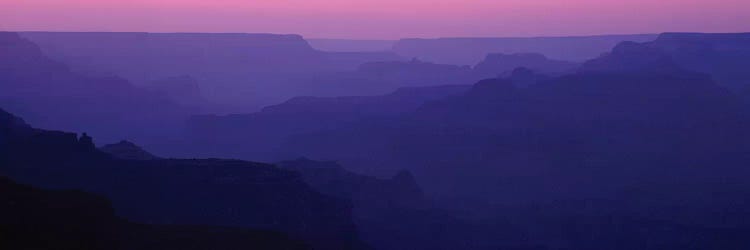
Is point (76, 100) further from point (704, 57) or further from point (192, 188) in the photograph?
point (704, 57)

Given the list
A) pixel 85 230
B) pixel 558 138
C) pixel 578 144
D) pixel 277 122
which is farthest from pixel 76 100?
pixel 85 230

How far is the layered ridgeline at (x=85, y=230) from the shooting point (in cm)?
3012

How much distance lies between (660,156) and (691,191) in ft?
63.5

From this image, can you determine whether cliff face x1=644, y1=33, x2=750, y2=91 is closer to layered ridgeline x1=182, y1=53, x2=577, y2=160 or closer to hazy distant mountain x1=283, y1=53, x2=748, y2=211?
hazy distant mountain x1=283, y1=53, x2=748, y2=211

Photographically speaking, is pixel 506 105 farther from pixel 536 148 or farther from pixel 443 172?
pixel 443 172

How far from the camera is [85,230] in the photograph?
32.8 metres

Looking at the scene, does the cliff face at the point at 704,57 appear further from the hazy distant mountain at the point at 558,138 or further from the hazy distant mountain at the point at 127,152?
the hazy distant mountain at the point at 127,152

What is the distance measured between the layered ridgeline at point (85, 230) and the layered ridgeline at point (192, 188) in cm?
1437

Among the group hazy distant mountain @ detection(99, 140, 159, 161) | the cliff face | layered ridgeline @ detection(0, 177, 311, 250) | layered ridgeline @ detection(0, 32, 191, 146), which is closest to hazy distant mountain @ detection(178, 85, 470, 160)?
layered ridgeline @ detection(0, 32, 191, 146)

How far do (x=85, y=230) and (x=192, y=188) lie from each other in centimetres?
2119

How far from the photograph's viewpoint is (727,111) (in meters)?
138

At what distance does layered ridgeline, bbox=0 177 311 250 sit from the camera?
98.8ft

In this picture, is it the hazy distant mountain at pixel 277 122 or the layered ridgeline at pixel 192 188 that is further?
the hazy distant mountain at pixel 277 122

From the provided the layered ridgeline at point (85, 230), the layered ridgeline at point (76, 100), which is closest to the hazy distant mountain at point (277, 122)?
the layered ridgeline at point (76, 100)
